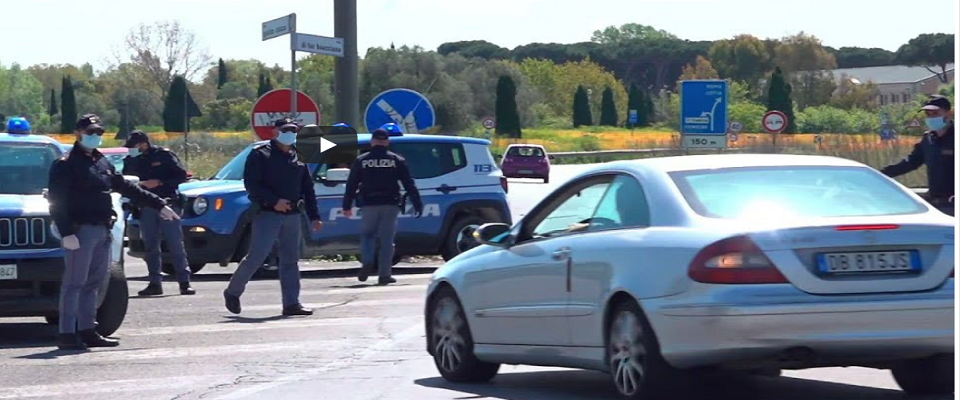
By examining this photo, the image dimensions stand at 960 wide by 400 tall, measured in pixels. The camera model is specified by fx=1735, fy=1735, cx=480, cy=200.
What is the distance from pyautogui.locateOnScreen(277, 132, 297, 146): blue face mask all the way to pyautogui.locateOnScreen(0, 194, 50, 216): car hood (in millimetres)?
2242

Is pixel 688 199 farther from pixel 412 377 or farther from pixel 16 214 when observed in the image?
pixel 16 214

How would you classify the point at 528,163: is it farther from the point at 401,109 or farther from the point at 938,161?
the point at 938,161

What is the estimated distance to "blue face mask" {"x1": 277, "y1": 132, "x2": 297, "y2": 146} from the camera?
14.4 meters

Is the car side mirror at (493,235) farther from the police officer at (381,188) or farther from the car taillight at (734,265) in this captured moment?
the police officer at (381,188)

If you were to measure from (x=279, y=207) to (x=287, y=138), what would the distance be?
577 mm

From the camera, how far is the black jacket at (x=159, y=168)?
17047mm

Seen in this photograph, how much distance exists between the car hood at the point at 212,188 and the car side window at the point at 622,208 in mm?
10531

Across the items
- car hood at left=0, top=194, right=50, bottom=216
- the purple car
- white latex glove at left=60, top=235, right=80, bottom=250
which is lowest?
the purple car

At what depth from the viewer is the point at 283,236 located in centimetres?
1458

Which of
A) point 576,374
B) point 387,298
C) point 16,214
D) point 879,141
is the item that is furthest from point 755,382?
point 879,141
